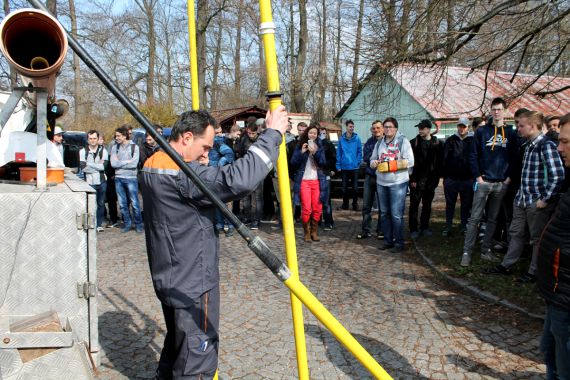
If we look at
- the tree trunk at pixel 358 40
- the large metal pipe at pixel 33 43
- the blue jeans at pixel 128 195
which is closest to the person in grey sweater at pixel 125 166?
the blue jeans at pixel 128 195

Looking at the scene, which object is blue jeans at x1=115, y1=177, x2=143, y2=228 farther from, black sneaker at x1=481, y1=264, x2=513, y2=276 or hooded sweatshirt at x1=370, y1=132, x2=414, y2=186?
black sneaker at x1=481, y1=264, x2=513, y2=276

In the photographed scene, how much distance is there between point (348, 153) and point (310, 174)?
10.2ft

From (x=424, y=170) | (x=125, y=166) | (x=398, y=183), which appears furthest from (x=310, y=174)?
(x=125, y=166)

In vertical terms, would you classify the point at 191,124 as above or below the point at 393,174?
above

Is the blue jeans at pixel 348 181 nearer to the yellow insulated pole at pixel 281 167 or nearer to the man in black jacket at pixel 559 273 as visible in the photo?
the man in black jacket at pixel 559 273

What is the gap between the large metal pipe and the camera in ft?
6.54

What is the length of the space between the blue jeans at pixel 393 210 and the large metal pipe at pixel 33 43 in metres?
5.58

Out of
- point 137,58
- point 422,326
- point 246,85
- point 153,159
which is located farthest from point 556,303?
point 246,85

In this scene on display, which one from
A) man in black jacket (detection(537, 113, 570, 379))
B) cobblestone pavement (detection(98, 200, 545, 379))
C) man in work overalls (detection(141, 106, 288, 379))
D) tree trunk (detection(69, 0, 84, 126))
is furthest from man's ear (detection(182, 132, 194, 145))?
tree trunk (detection(69, 0, 84, 126))

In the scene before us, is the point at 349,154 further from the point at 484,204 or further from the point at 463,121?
the point at 484,204

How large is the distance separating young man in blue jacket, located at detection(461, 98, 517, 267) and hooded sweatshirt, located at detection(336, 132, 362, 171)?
4.51 m

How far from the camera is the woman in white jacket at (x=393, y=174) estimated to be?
6.97 meters

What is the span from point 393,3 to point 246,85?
105ft

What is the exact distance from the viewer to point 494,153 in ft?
20.0
